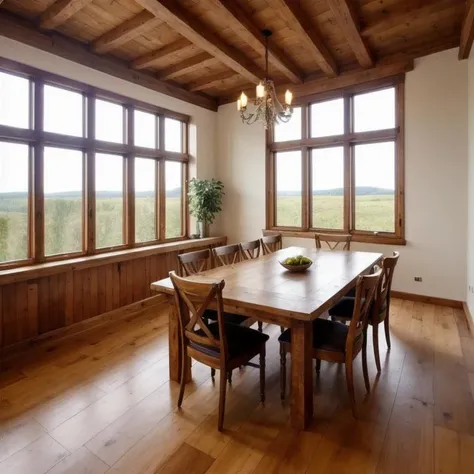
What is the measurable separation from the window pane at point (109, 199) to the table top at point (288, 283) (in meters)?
1.94

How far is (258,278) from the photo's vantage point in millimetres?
2594

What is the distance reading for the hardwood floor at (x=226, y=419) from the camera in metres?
1.71

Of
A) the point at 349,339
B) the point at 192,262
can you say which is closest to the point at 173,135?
the point at 192,262

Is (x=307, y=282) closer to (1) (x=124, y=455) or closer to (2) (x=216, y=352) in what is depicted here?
(2) (x=216, y=352)

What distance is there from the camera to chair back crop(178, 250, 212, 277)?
110 inches

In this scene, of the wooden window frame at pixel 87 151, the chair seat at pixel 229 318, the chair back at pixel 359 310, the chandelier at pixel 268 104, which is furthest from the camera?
the wooden window frame at pixel 87 151

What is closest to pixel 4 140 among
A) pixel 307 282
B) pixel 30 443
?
pixel 30 443

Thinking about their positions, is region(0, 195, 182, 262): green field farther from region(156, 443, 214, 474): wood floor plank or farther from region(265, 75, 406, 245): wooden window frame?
region(156, 443, 214, 474): wood floor plank

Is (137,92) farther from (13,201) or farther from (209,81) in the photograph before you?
(13,201)

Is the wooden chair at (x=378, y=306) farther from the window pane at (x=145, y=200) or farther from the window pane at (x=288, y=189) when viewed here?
the window pane at (x=145, y=200)

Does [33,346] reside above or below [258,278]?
below

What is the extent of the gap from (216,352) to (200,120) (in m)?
4.50

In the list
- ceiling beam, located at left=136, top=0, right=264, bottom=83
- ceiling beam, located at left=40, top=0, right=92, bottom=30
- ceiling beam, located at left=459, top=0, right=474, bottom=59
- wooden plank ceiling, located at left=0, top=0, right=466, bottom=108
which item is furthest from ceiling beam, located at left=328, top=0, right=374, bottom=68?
ceiling beam, located at left=40, top=0, right=92, bottom=30

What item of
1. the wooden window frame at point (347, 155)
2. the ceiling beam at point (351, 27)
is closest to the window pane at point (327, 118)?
the wooden window frame at point (347, 155)
